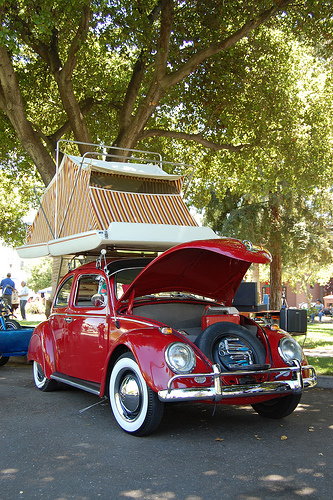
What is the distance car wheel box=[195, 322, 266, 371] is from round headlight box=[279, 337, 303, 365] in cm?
26

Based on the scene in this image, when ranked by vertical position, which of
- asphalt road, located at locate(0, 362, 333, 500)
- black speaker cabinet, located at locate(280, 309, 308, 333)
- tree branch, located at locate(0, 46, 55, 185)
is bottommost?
asphalt road, located at locate(0, 362, 333, 500)

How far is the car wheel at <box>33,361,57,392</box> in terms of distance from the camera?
24.4ft

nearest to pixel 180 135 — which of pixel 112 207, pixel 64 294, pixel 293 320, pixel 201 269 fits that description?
pixel 112 207

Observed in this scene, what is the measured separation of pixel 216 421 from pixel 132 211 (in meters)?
3.82

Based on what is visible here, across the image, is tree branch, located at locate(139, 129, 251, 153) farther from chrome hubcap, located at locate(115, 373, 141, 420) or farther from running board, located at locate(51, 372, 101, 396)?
chrome hubcap, located at locate(115, 373, 141, 420)

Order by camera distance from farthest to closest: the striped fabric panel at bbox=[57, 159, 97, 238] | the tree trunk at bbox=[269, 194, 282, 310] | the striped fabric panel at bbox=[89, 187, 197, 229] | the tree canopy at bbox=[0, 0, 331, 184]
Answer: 1. the tree trunk at bbox=[269, 194, 282, 310]
2. the tree canopy at bbox=[0, 0, 331, 184]
3. the striped fabric panel at bbox=[57, 159, 97, 238]
4. the striped fabric panel at bbox=[89, 187, 197, 229]

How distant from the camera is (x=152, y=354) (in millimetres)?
4996

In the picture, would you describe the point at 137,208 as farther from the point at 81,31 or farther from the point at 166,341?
the point at 81,31

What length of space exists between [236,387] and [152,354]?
0.86 meters

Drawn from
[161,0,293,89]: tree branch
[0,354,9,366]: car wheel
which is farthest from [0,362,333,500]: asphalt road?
[161,0,293,89]: tree branch

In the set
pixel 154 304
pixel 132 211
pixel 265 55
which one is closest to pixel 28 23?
pixel 265 55

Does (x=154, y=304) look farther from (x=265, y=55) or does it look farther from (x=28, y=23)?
(x=265, y=55)

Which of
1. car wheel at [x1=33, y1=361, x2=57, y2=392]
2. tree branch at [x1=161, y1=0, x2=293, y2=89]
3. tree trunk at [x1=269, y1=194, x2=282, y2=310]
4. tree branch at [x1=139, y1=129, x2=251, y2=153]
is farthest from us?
tree trunk at [x1=269, y1=194, x2=282, y2=310]

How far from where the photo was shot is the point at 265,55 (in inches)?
583
